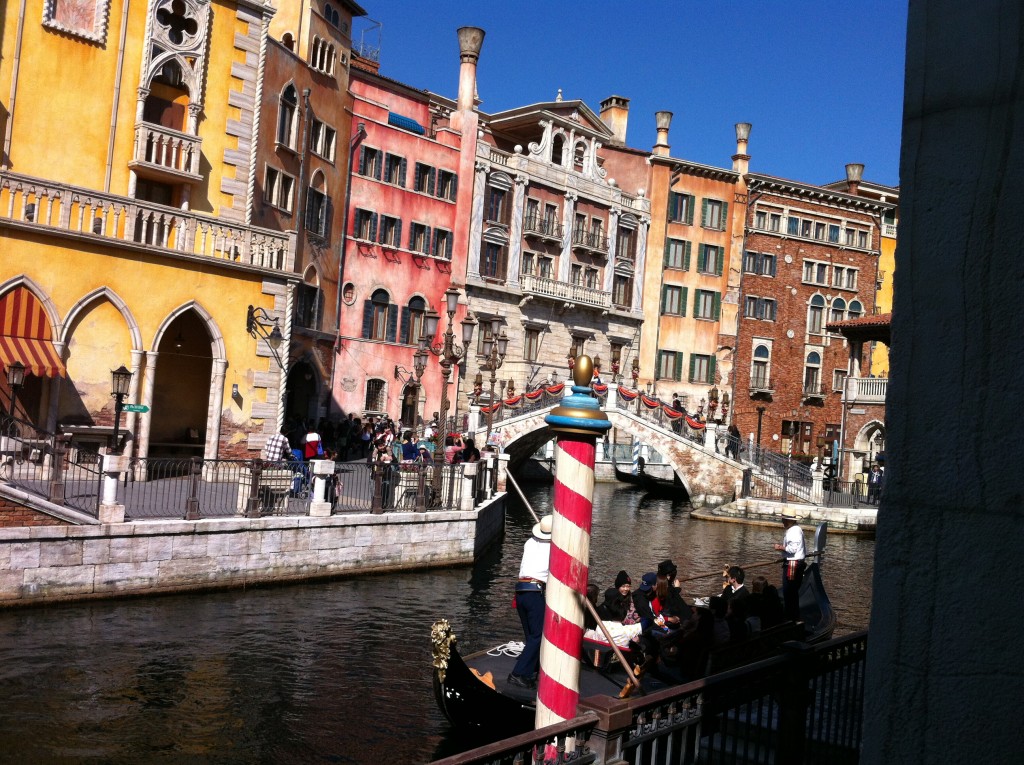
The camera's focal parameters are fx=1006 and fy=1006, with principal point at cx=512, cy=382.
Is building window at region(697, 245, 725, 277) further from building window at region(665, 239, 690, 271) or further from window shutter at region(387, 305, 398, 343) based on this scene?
window shutter at region(387, 305, 398, 343)

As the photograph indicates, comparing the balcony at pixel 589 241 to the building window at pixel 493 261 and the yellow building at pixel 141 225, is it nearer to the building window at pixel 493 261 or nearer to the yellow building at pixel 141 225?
the building window at pixel 493 261

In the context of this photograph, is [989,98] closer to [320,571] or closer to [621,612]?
[621,612]

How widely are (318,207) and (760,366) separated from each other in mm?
21977

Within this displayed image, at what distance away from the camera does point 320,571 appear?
15742 millimetres

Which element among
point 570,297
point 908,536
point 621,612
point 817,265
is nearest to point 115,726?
point 621,612

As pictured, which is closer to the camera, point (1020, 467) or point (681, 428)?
point (1020, 467)

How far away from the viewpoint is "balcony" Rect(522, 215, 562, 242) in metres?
36.2

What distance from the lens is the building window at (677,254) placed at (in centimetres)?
4134

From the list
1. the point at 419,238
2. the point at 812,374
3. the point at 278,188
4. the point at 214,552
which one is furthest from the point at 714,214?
the point at 214,552

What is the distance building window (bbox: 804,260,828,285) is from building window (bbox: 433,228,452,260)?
17499 mm

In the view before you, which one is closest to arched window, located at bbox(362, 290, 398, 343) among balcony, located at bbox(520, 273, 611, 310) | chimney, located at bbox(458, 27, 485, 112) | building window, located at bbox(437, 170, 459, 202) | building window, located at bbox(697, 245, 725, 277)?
building window, located at bbox(437, 170, 459, 202)

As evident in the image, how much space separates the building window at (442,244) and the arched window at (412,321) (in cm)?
176

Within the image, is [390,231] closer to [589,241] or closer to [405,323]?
[405,323]

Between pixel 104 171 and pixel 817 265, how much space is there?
3237cm
